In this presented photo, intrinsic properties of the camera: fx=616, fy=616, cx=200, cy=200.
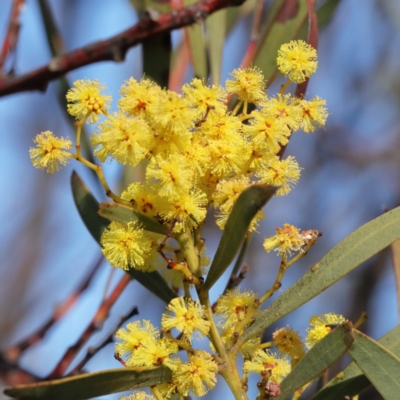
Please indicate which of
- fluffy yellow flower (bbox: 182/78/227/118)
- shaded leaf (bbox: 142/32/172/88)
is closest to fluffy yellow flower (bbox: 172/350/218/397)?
fluffy yellow flower (bbox: 182/78/227/118)

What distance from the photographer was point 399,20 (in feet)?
11.6

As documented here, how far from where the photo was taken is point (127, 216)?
0.83m

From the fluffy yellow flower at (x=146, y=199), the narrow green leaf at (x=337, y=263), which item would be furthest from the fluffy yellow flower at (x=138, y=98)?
the narrow green leaf at (x=337, y=263)

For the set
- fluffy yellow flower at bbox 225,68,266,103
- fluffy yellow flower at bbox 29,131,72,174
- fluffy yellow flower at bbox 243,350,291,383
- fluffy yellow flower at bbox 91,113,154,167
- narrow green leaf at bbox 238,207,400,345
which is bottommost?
fluffy yellow flower at bbox 243,350,291,383

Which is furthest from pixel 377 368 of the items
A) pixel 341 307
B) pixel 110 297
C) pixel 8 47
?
pixel 341 307

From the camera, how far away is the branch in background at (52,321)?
1522 millimetres

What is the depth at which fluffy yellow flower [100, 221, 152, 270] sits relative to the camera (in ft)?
2.72

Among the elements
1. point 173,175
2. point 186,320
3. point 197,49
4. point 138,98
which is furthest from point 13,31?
point 186,320

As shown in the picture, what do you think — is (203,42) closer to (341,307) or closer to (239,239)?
(239,239)

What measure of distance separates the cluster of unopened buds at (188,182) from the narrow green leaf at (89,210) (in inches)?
7.7

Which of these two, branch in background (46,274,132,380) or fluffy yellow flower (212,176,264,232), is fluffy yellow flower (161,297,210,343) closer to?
fluffy yellow flower (212,176,264,232)

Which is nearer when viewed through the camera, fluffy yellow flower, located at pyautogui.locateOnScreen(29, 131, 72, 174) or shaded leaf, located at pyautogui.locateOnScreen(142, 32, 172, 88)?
fluffy yellow flower, located at pyautogui.locateOnScreen(29, 131, 72, 174)

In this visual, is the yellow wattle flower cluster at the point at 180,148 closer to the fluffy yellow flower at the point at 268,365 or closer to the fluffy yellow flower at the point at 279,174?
the fluffy yellow flower at the point at 279,174

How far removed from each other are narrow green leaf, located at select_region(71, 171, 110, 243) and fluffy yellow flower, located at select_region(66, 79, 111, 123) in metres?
0.25
